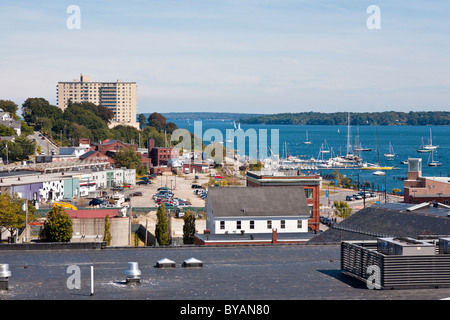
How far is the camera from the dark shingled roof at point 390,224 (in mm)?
34562

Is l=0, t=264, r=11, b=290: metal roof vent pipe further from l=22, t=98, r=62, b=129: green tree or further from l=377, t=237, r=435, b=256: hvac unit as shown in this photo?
l=22, t=98, r=62, b=129: green tree

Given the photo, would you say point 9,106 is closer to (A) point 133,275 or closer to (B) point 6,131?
(B) point 6,131

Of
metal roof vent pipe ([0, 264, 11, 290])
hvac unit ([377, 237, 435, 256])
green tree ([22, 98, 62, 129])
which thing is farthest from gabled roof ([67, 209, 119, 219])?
green tree ([22, 98, 62, 129])

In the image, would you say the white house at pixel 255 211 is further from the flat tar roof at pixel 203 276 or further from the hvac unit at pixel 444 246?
the hvac unit at pixel 444 246

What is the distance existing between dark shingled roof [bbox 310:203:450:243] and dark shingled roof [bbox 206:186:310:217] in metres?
9.34

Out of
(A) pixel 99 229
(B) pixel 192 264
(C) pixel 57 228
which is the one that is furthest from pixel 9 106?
(B) pixel 192 264

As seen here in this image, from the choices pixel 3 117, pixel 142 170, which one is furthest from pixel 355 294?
pixel 3 117

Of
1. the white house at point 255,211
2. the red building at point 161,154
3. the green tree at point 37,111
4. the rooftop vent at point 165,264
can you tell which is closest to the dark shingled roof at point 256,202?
the white house at point 255,211

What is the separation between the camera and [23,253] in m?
23.5

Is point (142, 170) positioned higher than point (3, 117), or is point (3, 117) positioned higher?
point (3, 117)

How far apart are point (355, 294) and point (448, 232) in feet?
57.4

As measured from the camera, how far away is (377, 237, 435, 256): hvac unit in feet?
57.2

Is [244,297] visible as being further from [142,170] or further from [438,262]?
[142,170]
